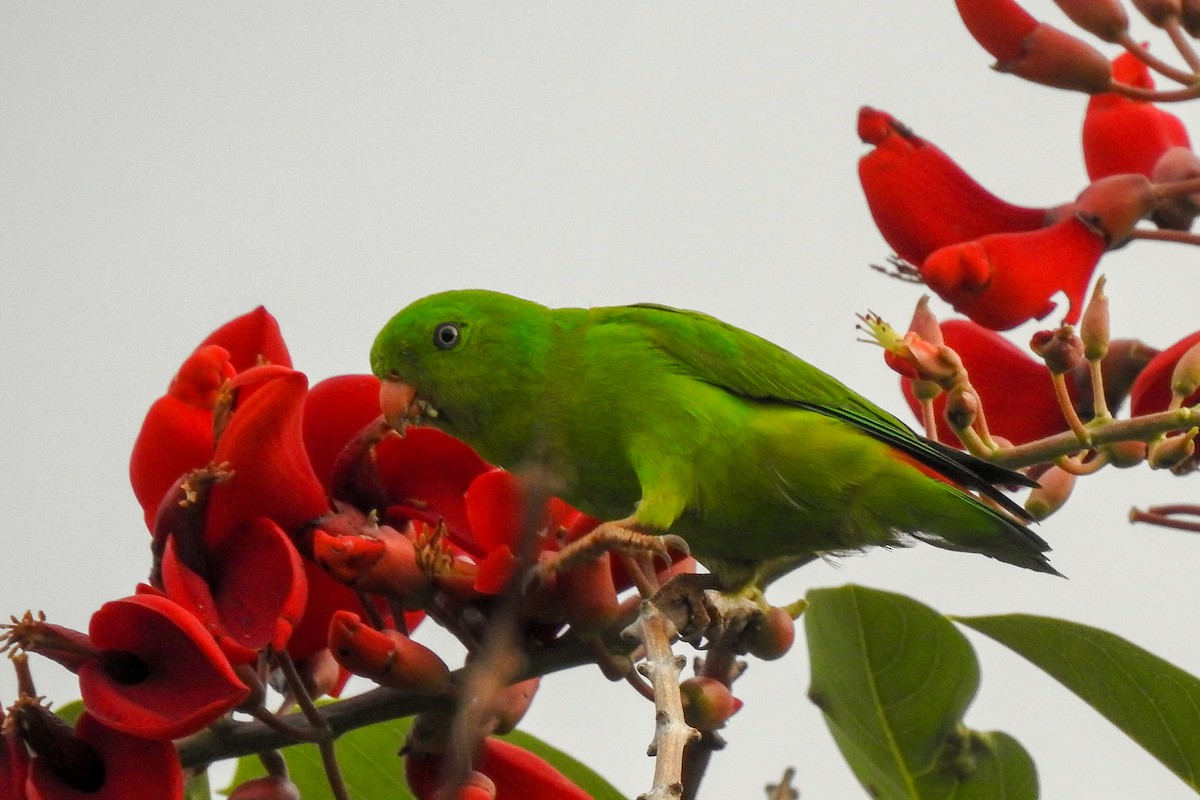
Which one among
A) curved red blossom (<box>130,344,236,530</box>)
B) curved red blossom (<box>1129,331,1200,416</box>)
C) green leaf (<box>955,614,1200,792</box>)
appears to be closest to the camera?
curved red blossom (<box>130,344,236,530</box>)

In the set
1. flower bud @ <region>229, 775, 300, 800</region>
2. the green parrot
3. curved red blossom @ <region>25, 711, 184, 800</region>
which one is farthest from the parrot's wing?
curved red blossom @ <region>25, 711, 184, 800</region>

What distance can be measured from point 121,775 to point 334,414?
1.62 feet

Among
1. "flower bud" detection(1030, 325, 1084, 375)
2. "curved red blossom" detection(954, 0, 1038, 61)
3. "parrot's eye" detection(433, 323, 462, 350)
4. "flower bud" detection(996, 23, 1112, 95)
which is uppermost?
"curved red blossom" detection(954, 0, 1038, 61)

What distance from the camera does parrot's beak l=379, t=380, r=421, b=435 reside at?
1.71 m

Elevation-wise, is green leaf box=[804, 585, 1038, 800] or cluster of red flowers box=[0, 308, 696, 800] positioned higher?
cluster of red flowers box=[0, 308, 696, 800]

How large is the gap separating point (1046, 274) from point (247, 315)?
99cm

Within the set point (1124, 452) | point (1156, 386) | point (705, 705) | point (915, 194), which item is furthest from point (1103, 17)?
point (705, 705)

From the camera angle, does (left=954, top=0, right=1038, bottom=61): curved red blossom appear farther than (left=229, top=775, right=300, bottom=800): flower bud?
Yes

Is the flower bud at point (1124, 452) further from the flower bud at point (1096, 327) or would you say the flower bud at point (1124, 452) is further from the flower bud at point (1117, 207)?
the flower bud at point (1117, 207)

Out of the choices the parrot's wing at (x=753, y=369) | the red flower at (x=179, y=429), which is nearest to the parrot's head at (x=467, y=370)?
the parrot's wing at (x=753, y=369)

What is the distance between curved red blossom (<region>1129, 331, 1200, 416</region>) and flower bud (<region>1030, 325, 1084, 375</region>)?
165mm

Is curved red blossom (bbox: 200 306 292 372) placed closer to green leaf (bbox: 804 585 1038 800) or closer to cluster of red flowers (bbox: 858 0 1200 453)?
cluster of red flowers (bbox: 858 0 1200 453)

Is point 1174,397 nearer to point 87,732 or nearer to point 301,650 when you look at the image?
point 301,650

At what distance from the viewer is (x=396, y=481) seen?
1.74m
